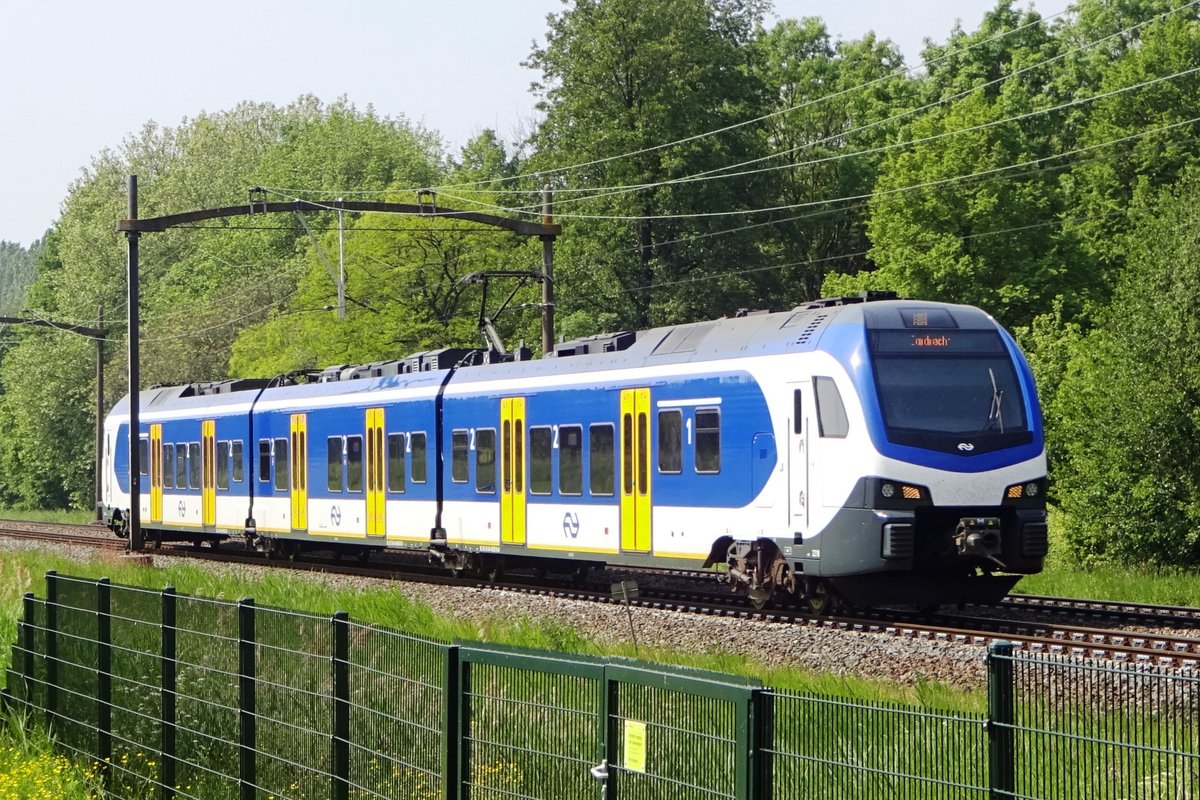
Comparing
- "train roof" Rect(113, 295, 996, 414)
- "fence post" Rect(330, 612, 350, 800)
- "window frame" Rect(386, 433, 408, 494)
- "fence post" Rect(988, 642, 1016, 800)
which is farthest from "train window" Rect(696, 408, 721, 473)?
"fence post" Rect(988, 642, 1016, 800)

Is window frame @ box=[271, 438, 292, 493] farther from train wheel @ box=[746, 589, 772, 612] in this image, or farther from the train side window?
the train side window

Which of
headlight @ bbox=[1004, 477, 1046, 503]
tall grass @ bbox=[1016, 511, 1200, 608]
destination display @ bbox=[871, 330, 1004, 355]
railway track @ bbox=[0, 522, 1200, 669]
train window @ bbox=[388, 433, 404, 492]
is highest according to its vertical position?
destination display @ bbox=[871, 330, 1004, 355]

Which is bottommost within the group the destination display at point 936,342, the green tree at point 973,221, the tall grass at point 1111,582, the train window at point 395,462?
the tall grass at point 1111,582

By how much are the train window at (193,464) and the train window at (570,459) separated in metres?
15.2

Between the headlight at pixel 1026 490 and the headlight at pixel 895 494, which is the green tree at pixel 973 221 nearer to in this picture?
the headlight at pixel 1026 490

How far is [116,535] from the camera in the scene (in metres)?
43.3

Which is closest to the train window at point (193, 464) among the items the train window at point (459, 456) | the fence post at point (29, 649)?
the train window at point (459, 456)

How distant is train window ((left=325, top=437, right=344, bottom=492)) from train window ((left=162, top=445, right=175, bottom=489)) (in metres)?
8.53

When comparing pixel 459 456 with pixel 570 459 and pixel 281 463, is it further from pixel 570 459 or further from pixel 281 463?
pixel 281 463

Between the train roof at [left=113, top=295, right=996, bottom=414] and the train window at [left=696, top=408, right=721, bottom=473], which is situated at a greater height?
the train roof at [left=113, top=295, right=996, bottom=414]

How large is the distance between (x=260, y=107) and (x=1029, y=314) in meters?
63.2

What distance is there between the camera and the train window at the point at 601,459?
21.3 meters

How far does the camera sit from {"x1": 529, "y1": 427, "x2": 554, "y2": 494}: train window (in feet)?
74.3

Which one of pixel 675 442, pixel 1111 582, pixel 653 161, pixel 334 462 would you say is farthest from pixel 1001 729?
pixel 653 161
